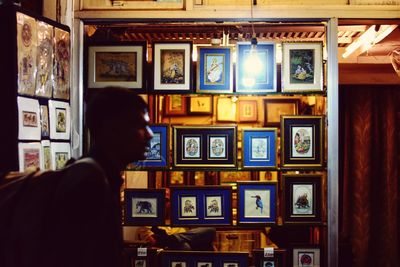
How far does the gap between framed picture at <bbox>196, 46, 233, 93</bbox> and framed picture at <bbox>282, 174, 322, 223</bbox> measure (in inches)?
36.5

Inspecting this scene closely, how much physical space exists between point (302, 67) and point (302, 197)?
109cm

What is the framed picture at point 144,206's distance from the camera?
480 centimetres

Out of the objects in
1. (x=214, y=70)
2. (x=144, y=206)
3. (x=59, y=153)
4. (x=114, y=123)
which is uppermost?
(x=214, y=70)

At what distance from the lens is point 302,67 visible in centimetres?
473

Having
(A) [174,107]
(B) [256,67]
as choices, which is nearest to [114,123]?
(B) [256,67]

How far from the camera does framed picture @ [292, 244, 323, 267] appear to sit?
4750 mm

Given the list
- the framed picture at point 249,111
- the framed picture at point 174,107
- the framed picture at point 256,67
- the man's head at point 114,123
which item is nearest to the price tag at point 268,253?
the framed picture at point 256,67

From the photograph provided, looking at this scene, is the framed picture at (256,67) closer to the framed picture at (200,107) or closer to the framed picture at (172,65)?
the framed picture at (172,65)

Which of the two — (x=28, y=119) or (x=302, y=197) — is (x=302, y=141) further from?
(x=28, y=119)

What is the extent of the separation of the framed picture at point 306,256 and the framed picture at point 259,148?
2.39ft

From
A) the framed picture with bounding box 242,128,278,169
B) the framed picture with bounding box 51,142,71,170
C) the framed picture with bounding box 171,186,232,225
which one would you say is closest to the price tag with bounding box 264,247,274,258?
the framed picture with bounding box 171,186,232,225

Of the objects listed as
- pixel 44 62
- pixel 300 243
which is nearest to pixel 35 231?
pixel 44 62

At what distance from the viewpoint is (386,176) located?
8445mm

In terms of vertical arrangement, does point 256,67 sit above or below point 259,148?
above
